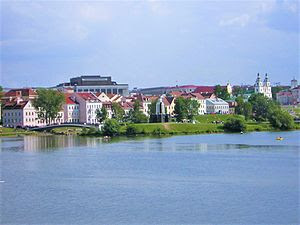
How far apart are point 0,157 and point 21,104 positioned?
23.8 metres

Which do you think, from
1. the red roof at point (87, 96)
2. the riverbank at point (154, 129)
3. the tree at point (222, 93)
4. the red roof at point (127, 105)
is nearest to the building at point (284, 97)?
the tree at point (222, 93)

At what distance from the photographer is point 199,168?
21.9m

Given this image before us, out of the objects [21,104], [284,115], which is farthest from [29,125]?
[284,115]

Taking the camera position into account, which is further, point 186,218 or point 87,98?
point 87,98

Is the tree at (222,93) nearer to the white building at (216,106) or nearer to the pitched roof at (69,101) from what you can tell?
the white building at (216,106)

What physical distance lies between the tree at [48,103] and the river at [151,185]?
1646cm

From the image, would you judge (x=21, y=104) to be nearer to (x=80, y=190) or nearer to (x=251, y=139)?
(x=251, y=139)

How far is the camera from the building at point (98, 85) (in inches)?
3027

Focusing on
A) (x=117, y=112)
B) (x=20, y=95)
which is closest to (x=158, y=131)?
(x=117, y=112)

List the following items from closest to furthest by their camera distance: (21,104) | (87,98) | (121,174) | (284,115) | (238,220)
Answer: (238,220) → (121,174) → (284,115) → (21,104) → (87,98)

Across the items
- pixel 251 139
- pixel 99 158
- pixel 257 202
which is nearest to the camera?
pixel 257 202

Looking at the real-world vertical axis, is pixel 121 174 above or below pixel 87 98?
below

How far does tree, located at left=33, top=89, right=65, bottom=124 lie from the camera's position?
45.8m

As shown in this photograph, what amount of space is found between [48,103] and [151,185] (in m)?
28.5
